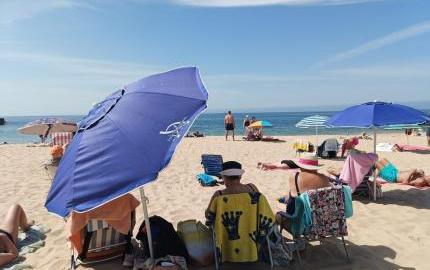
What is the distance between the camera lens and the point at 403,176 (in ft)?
27.5

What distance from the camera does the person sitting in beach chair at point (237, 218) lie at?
162 inches

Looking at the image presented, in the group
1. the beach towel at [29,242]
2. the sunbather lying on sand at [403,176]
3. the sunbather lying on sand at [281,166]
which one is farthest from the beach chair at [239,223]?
the sunbather lying on sand at [281,166]

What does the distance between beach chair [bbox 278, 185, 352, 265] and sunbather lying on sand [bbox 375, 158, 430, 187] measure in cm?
440

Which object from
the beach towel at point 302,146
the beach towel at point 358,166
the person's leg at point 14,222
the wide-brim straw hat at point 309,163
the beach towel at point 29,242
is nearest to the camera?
the beach towel at point 29,242

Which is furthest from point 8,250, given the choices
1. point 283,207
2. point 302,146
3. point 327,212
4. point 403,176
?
point 302,146

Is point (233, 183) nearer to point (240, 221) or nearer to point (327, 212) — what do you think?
point (240, 221)

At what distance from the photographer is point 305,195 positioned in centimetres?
446

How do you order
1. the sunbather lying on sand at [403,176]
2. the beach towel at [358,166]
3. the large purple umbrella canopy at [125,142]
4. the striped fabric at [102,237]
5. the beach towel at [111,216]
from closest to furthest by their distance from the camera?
the large purple umbrella canopy at [125,142]
the beach towel at [111,216]
the striped fabric at [102,237]
the beach towel at [358,166]
the sunbather lying on sand at [403,176]

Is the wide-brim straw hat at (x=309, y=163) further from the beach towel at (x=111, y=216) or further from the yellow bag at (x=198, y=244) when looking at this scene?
the beach towel at (x=111, y=216)

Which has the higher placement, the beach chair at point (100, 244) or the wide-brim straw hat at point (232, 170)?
the wide-brim straw hat at point (232, 170)

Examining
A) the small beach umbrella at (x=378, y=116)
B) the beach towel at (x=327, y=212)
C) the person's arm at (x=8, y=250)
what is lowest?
the person's arm at (x=8, y=250)

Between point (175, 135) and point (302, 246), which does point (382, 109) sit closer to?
point (302, 246)

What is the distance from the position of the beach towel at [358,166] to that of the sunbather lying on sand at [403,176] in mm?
1682

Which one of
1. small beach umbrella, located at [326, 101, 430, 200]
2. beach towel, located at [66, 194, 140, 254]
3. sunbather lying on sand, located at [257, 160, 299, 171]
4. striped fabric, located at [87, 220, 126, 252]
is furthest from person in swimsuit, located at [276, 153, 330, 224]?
sunbather lying on sand, located at [257, 160, 299, 171]
